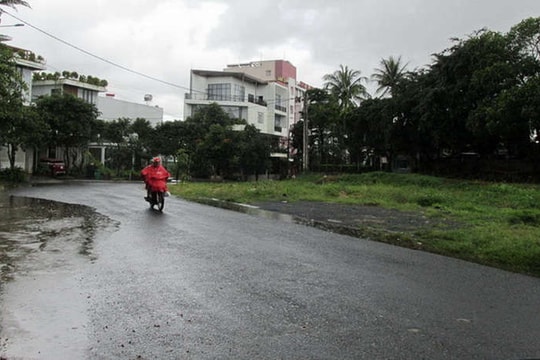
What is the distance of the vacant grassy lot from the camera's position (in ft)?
31.0

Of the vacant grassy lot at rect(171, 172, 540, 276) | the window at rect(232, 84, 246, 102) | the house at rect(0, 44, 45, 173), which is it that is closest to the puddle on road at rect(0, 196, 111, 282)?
the vacant grassy lot at rect(171, 172, 540, 276)

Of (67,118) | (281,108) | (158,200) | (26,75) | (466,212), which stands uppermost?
(281,108)

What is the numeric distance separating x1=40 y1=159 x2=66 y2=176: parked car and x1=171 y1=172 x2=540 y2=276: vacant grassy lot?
2565 centimetres

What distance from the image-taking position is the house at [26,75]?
41.8 m

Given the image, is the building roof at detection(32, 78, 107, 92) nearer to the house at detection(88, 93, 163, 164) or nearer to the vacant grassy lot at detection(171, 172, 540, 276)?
the house at detection(88, 93, 163, 164)

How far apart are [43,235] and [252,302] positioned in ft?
20.3

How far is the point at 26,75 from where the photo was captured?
4303 centimetres

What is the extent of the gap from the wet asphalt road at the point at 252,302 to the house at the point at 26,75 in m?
36.6

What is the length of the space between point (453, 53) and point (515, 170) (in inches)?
377

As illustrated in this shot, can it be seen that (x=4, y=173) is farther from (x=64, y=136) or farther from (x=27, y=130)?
(x=64, y=136)

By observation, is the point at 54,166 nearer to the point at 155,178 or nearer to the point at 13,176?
the point at 13,176

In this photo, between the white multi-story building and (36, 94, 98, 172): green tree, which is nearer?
(36, 94, 98, 172): green tree

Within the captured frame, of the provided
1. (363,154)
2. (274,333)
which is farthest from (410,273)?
(363,154)

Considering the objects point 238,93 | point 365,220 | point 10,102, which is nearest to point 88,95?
point 238,93
